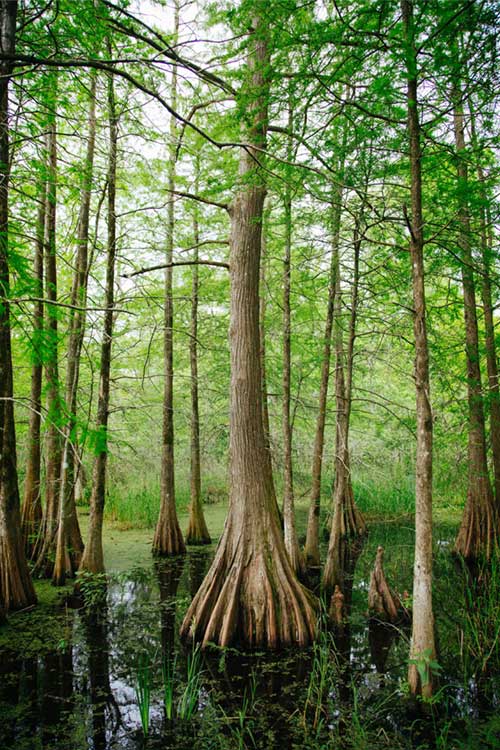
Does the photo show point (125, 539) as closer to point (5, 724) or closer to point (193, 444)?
point (193, 444)

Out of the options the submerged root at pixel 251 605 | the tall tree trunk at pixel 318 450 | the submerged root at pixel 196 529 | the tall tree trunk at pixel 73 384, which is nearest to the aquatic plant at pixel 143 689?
the submerged root at pixel 251 605

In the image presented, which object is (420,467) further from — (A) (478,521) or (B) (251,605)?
(A) (478,521)

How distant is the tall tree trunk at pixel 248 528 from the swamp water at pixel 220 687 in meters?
0.29

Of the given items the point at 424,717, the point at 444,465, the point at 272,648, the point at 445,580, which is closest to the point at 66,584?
the point at 272,648

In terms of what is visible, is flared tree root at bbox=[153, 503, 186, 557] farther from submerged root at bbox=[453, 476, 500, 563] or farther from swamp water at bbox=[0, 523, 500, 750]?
submerged root at bbox=[453, 476, 500, 563]

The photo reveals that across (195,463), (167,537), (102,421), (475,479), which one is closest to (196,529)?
(167,537)

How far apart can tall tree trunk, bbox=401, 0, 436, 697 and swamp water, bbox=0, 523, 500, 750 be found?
27 centimetres

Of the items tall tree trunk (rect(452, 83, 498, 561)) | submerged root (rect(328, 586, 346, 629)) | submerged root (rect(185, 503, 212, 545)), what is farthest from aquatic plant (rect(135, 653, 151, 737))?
tall tree trunk (rect(452, 83, 498, 561))

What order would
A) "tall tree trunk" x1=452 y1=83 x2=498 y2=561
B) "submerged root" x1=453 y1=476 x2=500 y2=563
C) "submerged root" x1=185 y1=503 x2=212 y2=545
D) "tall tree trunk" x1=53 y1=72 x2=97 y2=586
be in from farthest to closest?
1. "submerged root" x1=185 y1=503 x2=212 y2=545
2. "submerged root" x1=453 y1=476 x2=500 y2=563
3. "tall tree trunk" x1=452 y1=83 x2=498 y2=561
4. "tall tree trunk" x1=53 y1=72 x2=97 y2=586

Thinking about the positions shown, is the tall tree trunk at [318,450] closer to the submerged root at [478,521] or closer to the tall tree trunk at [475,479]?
the tall tree trunk at [475,479]

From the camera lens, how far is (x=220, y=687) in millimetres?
4168

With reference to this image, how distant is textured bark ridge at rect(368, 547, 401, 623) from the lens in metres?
5.48

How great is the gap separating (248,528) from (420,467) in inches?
90.0

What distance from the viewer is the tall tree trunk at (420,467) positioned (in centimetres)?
355
